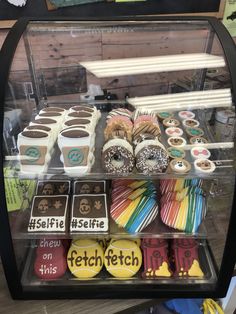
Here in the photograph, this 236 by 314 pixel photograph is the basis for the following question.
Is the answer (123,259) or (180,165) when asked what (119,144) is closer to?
(180,165)

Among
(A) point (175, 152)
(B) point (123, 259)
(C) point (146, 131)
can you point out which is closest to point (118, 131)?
(C) point (146, 131)

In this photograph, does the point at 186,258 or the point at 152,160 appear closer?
the point at 152,160

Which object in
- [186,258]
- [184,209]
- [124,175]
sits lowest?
[186,258]

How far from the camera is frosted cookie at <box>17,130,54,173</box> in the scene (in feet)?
3.04

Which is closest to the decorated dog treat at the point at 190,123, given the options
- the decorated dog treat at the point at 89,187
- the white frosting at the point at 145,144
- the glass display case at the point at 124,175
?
the glass display case at the point at 124,175

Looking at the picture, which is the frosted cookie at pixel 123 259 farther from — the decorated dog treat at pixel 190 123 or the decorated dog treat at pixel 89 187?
the decorated dog treat at pixel 190 123

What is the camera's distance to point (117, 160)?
0.95m

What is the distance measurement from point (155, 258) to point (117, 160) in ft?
1.32

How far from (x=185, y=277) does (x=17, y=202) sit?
654 mm

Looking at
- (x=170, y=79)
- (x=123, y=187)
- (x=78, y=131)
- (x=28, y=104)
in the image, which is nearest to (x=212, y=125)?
(x=170, y=79)

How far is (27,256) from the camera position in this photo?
113 centimetres

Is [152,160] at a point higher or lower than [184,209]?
higher

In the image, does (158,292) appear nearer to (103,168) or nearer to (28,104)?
(103,168)

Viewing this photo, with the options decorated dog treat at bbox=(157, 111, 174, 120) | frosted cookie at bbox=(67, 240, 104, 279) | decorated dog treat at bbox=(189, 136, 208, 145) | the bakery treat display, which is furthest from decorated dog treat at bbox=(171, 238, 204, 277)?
decorated dog treat at bbox=(157, 111, 174, 120)
